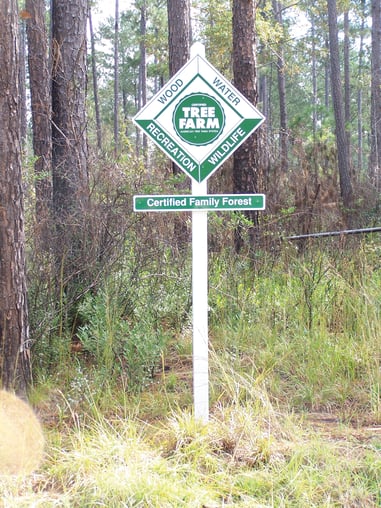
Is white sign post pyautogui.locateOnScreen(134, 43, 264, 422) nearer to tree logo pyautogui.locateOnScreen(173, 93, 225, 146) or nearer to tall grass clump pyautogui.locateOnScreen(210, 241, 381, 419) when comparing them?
tree logo pyautogui.locateOnScreen(173, 93, 225, 146)

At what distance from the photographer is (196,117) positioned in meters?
3.71

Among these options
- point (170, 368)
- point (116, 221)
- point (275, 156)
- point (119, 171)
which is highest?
point (275, 156)

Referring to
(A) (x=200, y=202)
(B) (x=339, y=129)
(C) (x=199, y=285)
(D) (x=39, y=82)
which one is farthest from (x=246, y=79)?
(B) (x=339, y=129)

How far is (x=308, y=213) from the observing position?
8.58 m

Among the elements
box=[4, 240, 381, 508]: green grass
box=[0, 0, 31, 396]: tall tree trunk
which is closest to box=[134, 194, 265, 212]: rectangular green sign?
box=[0, 0, 31, 396]: tall tree trunk

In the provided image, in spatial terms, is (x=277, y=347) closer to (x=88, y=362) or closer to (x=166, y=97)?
(x=88, y=362)

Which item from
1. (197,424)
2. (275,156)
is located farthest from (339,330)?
(275,156)

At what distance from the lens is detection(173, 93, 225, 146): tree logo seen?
12.1ft

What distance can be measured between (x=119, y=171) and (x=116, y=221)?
2.27 ft

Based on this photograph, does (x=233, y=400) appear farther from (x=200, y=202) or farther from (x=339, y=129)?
(x=339, y=129)

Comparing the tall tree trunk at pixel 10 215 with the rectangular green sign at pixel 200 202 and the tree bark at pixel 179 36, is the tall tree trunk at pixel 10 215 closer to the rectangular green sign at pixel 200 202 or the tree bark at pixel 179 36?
the rectangular green sign at pixel 200 202

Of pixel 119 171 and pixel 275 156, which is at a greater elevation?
pixel 275 156

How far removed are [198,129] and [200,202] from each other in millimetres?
469

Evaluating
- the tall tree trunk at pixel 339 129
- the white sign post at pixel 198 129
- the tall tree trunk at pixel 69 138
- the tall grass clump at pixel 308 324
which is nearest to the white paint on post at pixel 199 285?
the white sign post at pixel 198 129
